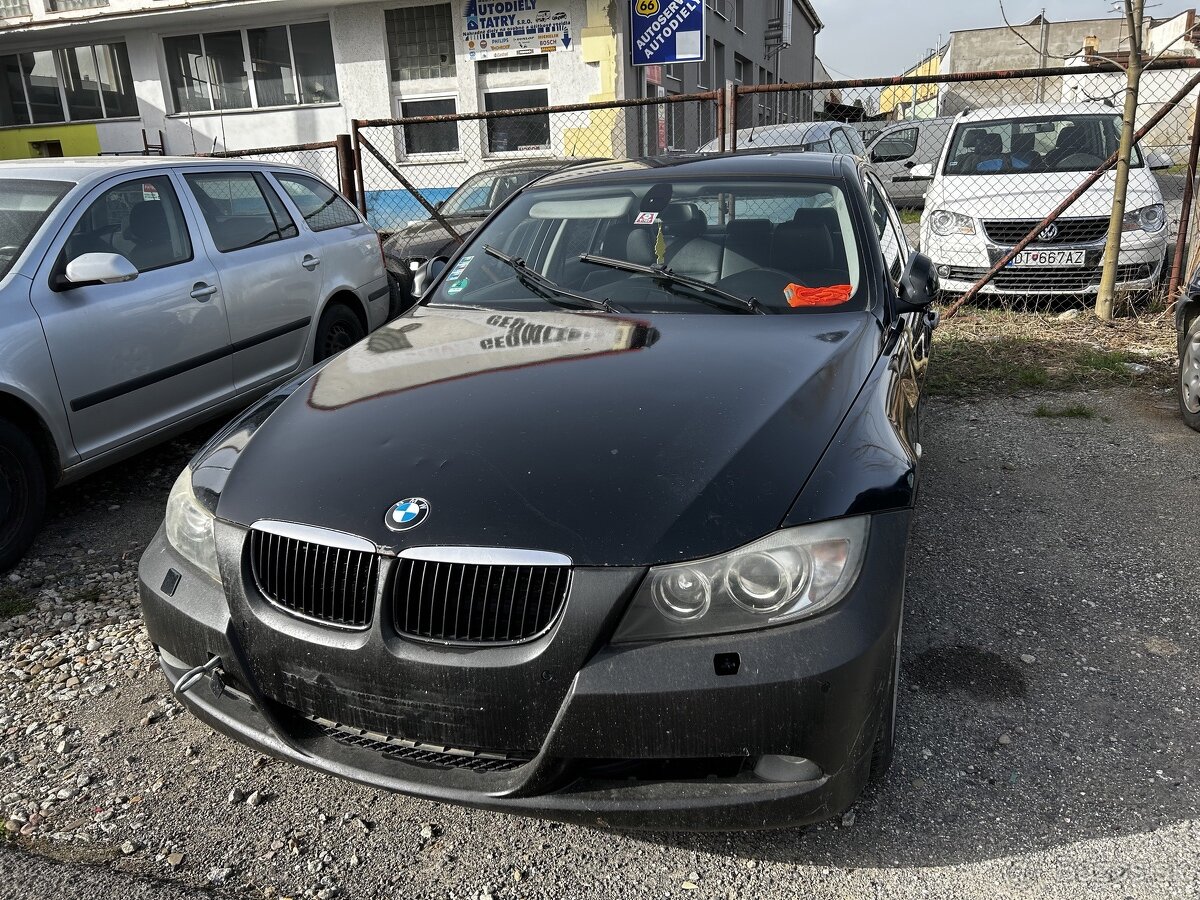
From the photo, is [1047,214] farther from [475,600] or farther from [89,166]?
[475,600]

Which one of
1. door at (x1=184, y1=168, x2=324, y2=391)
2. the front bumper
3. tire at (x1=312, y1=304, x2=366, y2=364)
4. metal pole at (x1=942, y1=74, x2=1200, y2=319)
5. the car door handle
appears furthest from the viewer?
metal pole at (x1=942, y1=74, x2=1200, y2=319)

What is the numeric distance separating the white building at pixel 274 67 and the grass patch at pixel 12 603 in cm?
1526

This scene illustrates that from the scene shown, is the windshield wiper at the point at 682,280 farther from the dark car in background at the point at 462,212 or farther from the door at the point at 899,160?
the door at the point at 899,160

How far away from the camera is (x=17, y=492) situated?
12.6 ft

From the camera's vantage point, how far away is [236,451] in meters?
2.48

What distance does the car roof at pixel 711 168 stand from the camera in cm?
367

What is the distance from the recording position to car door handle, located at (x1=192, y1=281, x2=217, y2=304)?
4.74 meters

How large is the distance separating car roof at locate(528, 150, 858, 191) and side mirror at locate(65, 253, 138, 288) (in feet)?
6.14

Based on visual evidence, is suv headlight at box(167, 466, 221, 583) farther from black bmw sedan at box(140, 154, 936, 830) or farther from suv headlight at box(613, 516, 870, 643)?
suv headlight at box(613, 516, 870, 643)

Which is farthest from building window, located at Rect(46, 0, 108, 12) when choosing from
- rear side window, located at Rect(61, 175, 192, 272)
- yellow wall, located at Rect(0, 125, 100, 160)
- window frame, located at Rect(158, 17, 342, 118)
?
rear side window, located at Rect(61, 175, 192, 272)

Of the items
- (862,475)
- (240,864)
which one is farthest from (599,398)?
(240,864)

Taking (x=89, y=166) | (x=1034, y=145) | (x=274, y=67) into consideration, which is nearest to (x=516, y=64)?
(x=274, y=67)

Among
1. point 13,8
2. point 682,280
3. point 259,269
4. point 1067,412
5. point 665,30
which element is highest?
point 13,8

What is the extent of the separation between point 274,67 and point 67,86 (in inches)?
201
